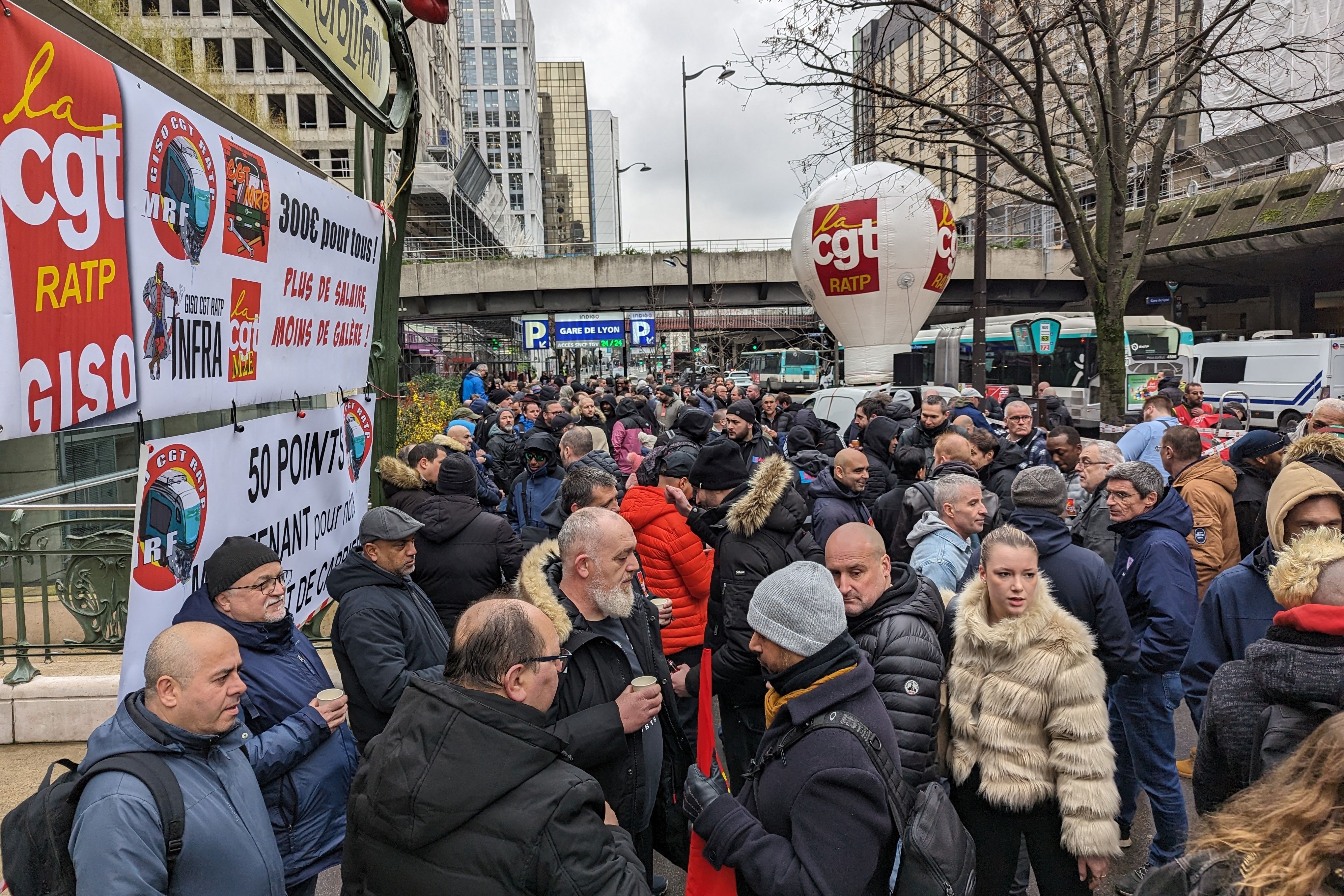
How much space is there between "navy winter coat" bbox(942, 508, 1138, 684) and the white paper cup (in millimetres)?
2737

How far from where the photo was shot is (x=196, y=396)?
2881 millimetres

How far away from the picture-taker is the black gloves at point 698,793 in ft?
8.17

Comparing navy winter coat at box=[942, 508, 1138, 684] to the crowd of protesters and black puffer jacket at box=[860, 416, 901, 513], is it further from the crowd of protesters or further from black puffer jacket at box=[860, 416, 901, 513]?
black puffer jacket at box=[860, 416, 901, 513]

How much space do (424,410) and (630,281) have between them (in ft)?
71.1

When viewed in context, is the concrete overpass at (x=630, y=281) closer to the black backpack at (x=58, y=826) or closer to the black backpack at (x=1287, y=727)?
the black backpack at (x=1287, y=727)

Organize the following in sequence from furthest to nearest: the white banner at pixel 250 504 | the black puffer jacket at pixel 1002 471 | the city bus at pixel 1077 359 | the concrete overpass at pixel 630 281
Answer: the concrete overpass at pixel 630 281 → the city bus at pixel 1077 359 → the black puffer jacket at pixel 1002 471 → the white banner at pixel 250 504

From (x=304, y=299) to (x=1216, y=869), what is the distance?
142 inches

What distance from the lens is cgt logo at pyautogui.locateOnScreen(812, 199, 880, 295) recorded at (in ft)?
65.1

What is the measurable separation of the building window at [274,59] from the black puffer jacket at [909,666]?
5704cm

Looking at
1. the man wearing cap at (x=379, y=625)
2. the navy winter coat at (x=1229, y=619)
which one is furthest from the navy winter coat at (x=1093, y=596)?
the man wearing cap at (x=379, y=625)

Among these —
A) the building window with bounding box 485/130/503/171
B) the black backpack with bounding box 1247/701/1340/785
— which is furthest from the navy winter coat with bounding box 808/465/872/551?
the building window with bounding box 485/130/503/171

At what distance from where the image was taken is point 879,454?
802cm

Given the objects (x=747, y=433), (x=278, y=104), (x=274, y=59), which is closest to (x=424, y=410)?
(x=747, y=433)

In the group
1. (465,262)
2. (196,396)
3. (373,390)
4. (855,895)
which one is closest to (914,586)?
(855,895)
